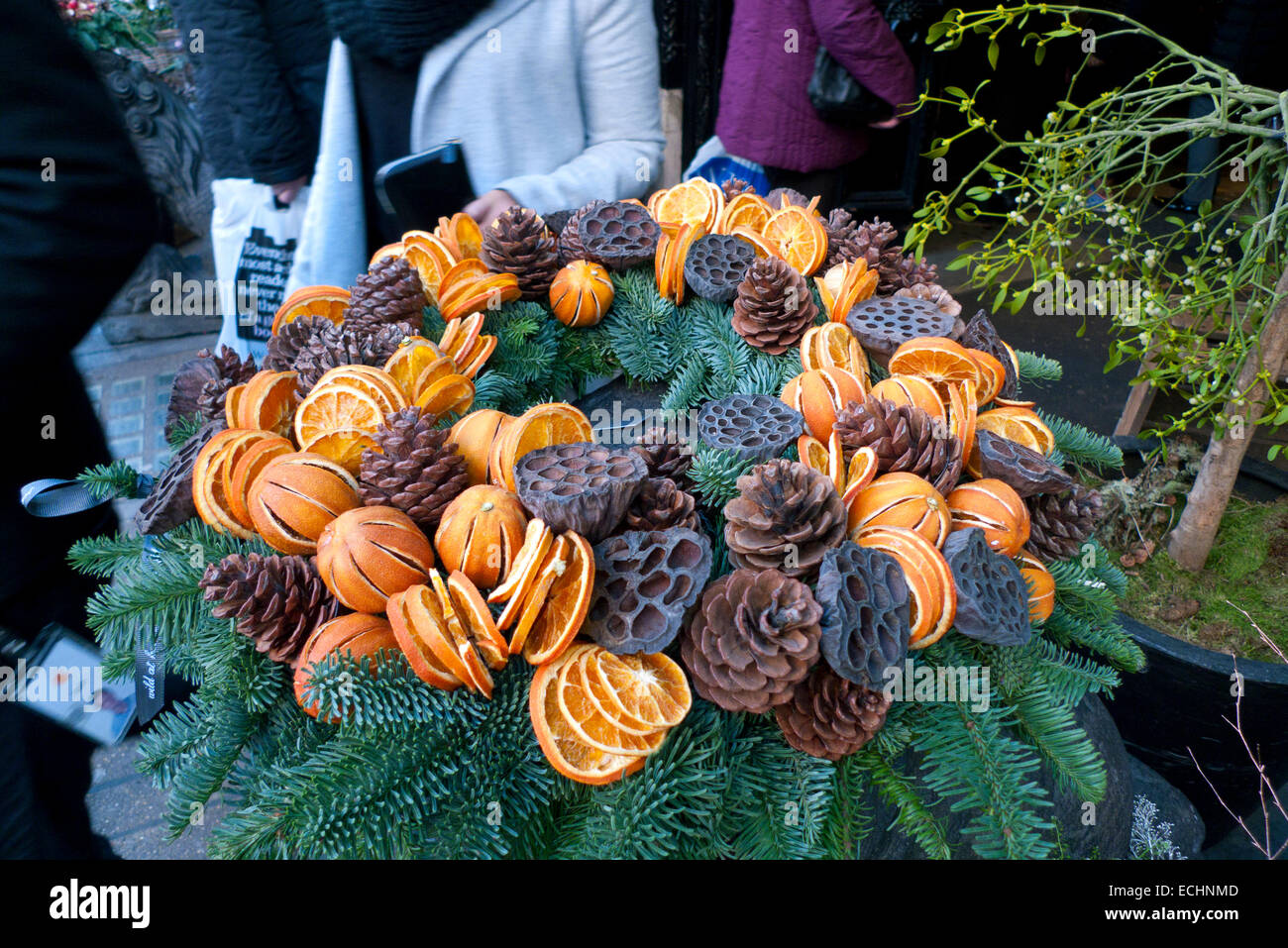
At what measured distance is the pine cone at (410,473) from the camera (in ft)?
2.61

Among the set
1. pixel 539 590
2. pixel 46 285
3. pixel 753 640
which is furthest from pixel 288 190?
pixel 753 640

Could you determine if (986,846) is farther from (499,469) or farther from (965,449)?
(499,469)

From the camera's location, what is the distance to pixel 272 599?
0.74 m

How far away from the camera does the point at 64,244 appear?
1.05 metres

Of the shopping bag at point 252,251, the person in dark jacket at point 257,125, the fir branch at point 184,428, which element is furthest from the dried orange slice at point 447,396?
the shopping bag at point 252,251

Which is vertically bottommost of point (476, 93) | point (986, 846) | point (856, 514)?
point (986, 846)

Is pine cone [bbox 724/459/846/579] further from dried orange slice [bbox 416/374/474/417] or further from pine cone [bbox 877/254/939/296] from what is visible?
pine cone [bbox 877/254/939/296]

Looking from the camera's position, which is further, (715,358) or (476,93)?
(476,93)

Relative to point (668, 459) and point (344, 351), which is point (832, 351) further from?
point (344, 351)

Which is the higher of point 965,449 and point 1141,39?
point 1141,39

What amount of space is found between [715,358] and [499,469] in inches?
16.0

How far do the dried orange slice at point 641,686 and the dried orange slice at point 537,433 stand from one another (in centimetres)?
21

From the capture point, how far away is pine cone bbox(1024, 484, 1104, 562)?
0.90 meters
